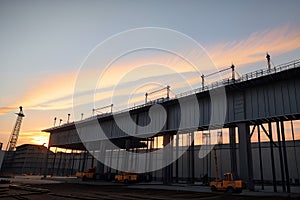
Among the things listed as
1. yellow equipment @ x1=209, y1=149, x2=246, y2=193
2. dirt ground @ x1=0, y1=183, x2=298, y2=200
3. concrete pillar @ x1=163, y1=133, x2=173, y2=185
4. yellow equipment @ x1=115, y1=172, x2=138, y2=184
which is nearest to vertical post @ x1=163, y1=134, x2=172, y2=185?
concrete pillar @ x1=163, y1=133, x2=173, y2=185

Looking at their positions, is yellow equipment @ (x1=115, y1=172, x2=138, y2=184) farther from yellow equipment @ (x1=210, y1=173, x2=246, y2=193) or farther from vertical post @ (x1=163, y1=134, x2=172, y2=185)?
yellow equipment @ (x1=210, y1=173, x2=246, y2=193)

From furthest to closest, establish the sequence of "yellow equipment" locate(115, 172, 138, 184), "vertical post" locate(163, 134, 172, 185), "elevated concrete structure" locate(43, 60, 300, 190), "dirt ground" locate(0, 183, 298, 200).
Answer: "yellow equipment" locate(115, 172, 138, 184), "vertical post" locate(163, 134, 172, 185), "elevated concrete structure" locate(43, 60, 300, 190), "dirt ground" locate(0, 183, 298, 200)

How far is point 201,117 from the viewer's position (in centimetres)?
3631

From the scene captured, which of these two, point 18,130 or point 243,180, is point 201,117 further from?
point 18,130

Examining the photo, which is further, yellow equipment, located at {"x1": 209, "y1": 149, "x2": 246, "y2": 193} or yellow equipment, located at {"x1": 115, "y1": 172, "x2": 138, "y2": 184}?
yellow equipment, located at {"x1": 115, "y1": 172, "x2": 138, "y2": 184}

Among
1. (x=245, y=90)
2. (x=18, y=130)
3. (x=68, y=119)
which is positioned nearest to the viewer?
(x=245, y=90)

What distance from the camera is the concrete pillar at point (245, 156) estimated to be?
29487mm

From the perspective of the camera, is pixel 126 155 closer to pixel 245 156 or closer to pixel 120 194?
pixel 120 194

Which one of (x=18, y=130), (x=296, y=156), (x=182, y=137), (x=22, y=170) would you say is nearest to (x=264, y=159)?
(x=296, y=156)

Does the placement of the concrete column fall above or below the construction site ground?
above

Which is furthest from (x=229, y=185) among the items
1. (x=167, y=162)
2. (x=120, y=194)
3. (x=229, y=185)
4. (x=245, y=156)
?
(x=167, y=162)

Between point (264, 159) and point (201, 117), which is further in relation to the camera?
point (264, 159)

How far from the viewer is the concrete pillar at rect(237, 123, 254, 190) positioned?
29.5 meters

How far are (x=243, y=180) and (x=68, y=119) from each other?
62818mm
